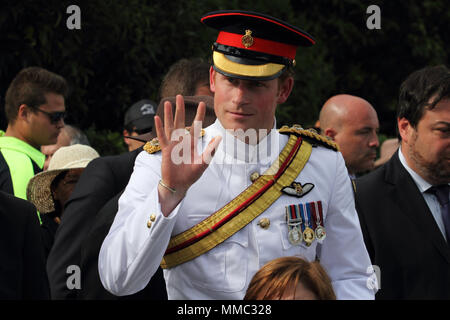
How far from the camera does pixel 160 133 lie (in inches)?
104

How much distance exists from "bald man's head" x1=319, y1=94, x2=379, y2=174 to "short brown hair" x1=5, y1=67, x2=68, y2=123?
2287 mm

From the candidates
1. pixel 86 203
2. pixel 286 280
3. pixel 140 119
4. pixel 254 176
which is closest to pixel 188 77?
Answer: pixel 86 203

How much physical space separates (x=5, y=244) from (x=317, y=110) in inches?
362

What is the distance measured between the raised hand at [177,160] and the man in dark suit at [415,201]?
4.89ft

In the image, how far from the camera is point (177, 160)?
8.68 feet

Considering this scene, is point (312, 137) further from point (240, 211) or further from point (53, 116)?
point (53, 116)

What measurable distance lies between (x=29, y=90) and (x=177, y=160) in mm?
3340

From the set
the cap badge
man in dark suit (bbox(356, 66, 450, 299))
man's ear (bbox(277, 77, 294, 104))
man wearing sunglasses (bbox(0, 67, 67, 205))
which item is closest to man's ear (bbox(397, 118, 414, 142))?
man in dark suit (bbox(356, 66, 450, 299))

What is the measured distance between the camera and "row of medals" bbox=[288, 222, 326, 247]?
3.03m

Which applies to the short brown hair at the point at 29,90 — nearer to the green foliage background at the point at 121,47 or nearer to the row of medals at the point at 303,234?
the green foliage background at the point at 121,47

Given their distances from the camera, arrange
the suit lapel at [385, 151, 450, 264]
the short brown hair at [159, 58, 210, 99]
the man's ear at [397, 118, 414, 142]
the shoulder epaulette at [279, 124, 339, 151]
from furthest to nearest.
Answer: the short brown hair at [159, 58, 210, 99], the man's ear at [397, 118, 414, 142], the suit lapel at [385, 151, 450, 264], the shoulder epaulette at [279, 124, 339, 151]

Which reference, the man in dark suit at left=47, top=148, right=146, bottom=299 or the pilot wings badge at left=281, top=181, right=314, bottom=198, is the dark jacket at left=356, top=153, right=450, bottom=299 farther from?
the man in dark suit at left=47, top=148, right=146, bottom=299

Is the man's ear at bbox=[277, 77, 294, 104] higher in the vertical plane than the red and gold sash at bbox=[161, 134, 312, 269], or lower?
higher

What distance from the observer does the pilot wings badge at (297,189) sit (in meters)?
3.13
